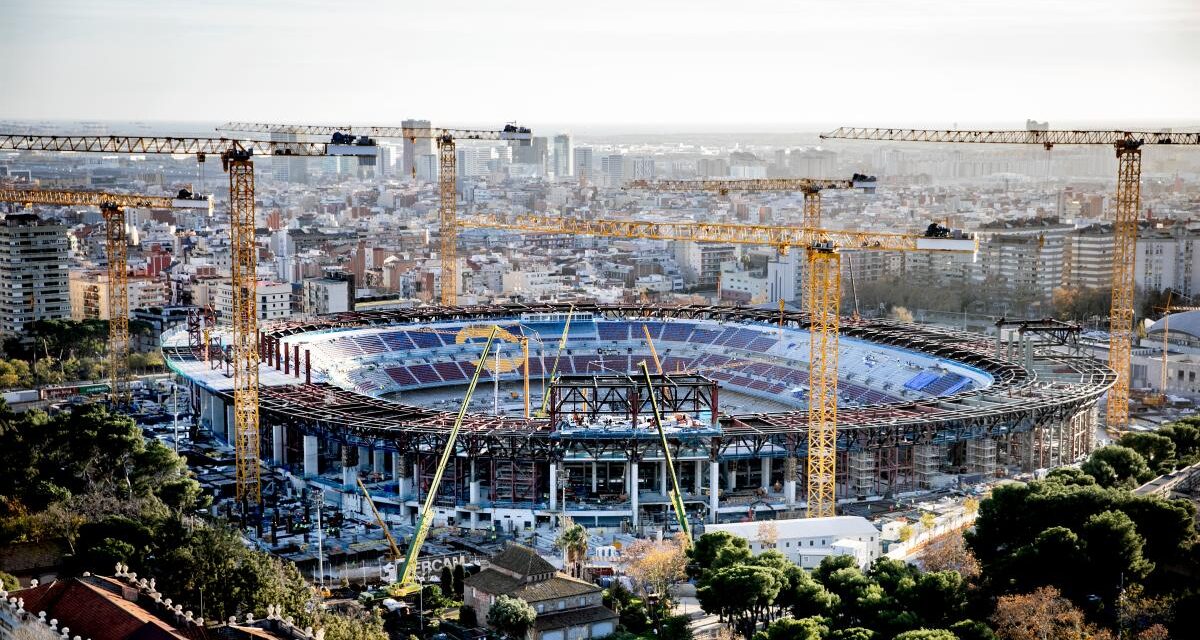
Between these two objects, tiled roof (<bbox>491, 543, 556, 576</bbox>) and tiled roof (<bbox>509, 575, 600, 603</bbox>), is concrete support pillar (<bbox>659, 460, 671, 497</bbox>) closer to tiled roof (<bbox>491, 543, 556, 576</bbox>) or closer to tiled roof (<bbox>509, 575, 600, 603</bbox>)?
tiled roof (<bbox>491, 543, 556, 576</bbox>)

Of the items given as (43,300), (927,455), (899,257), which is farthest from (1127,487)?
(899,257)

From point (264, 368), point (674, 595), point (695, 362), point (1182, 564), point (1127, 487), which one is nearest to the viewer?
point (1182, 564)

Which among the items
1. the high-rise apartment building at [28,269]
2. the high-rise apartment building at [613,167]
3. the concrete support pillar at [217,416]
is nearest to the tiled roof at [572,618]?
the concrete support pillar at [217,416]

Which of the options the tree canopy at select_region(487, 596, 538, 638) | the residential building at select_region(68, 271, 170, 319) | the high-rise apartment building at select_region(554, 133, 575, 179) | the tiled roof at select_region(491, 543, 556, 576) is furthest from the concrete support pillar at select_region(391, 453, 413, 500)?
the high-rise apartment building at select_region(554, 133, 575, 179)

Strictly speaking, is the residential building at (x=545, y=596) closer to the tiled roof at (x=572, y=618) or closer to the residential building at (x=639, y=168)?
the tiled roof at (x=572, y=618)

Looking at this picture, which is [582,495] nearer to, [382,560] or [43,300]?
[382,560]

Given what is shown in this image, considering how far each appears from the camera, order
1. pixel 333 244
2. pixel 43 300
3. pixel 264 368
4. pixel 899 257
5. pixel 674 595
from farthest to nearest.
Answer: pixel 333 244 → pixel 899 257 → pixel 43 300 → pixel 264 368 → pixel 674 595

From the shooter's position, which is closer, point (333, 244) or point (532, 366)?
point (532, 366)
